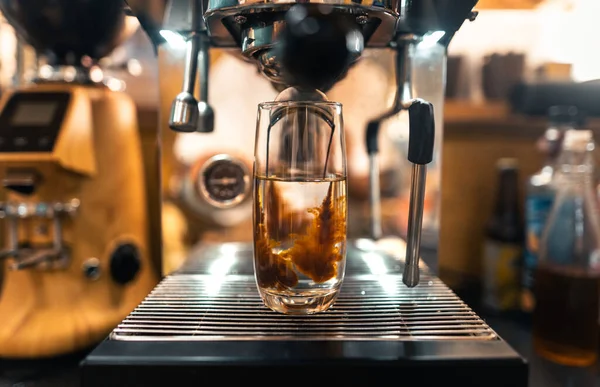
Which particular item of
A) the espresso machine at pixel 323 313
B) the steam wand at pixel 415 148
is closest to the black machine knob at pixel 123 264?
the espresso machine at pixel 323 313

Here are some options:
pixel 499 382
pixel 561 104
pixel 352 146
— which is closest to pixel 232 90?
pixel 352 146

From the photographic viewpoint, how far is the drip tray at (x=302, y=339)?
1.04 feet

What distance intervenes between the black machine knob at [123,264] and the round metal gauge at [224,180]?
5.8 inches

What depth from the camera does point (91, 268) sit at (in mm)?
623

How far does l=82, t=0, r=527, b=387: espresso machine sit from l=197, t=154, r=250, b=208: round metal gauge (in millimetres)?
49

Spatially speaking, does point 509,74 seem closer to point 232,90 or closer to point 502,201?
point 502,201

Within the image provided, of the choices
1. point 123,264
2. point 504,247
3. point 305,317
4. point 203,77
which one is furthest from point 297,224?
point 504,247

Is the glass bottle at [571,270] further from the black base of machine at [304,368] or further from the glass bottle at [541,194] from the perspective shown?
the black base of machine at [304,368]

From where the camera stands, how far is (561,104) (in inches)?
30.5

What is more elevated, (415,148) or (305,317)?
(415,148)

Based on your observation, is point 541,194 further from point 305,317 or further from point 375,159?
point 305,317

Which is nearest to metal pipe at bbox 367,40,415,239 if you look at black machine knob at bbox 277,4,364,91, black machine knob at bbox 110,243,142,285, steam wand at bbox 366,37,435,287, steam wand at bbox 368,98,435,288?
steam wand at bbox 366,37,435,287

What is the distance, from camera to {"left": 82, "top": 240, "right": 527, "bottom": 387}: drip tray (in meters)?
0.32

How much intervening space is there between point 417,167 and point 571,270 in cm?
32
